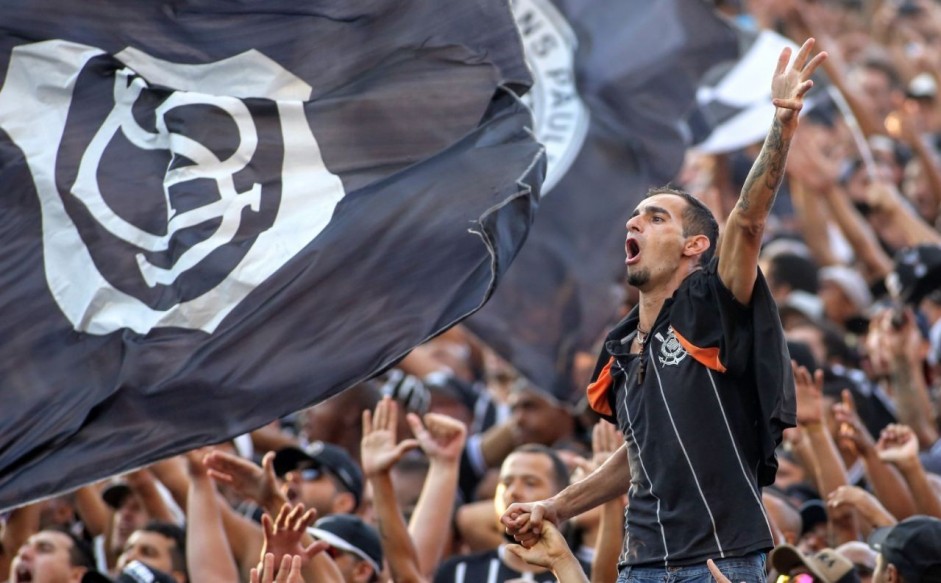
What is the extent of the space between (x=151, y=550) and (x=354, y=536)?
3.07 feet

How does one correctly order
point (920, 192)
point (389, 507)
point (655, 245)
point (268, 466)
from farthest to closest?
point (920, 192) → point (389, 507) → point (268, 466) → point (655, 245)

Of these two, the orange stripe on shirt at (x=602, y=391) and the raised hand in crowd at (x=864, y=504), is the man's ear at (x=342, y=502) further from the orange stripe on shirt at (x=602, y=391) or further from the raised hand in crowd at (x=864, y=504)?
the orange stripe on shirt at (x=602, y=391)

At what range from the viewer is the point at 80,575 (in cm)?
744

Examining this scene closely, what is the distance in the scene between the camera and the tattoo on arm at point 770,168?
450cm

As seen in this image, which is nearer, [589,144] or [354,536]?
[354,536]

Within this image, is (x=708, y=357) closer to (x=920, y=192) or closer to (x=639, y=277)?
(x=639, y=277)

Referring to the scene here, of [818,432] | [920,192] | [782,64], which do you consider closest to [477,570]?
[818,432]

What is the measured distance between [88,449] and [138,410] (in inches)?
8.3

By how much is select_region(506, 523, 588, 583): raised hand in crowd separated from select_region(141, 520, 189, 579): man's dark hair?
9.70 feet

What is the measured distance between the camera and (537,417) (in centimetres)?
920

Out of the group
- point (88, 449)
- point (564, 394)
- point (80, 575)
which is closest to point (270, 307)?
point (88, 449)

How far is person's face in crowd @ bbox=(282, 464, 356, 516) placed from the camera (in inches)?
314

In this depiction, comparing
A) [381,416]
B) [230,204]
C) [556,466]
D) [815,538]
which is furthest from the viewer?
[556,466]

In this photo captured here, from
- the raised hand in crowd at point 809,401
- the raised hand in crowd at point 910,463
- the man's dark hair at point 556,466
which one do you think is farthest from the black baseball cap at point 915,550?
the man's dark hair at point 556,466
